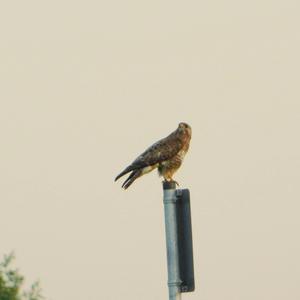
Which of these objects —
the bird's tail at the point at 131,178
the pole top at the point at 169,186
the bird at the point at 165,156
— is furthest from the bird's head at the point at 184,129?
the pole top at the point at 169,186

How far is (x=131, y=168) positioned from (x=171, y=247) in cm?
834

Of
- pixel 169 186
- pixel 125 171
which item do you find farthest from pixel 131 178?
pixel 169 186

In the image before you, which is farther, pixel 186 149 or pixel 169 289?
pixel 186 149

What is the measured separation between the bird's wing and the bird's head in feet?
0.58

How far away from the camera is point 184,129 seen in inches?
758

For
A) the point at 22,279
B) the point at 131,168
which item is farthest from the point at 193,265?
the point at 22,279

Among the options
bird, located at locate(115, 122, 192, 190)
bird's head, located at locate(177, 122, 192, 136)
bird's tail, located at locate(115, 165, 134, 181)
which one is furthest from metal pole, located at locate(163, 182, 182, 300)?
bird's head, located at locate(177, 122, 192, 136)

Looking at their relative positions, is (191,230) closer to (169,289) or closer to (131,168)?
(169,289)

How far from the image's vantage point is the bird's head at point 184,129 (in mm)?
19209

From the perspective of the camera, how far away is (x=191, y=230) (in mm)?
8156

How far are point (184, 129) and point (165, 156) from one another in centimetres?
109

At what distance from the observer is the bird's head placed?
63.0 feet

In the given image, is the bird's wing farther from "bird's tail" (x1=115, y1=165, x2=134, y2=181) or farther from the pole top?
the pole top

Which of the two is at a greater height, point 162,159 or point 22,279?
point 22,279
